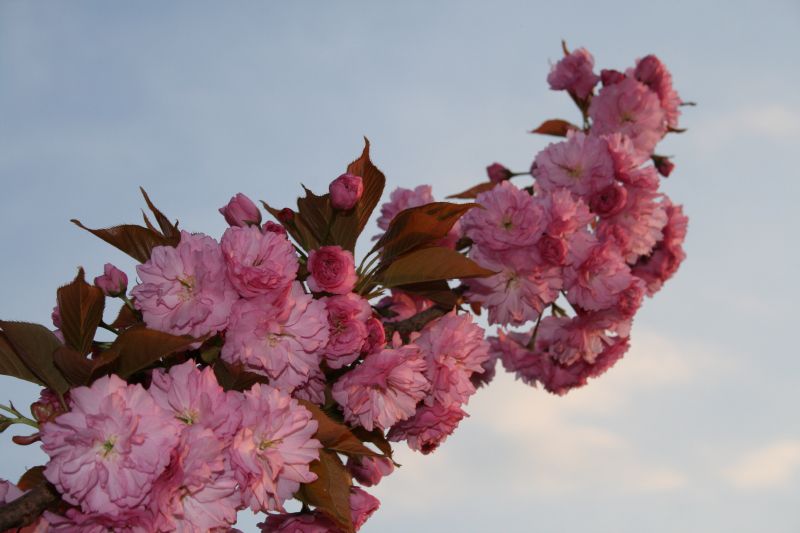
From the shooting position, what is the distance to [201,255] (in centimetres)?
207

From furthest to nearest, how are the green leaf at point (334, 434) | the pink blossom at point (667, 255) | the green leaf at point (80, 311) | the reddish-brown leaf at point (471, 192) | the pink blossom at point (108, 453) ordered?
the pink blossom at point (667, 255) → the reddish-brown leaf at point (471, 192) → the green leaf at point (334, 434) → the green leaf at point (80, 311) → the pink blossom at point (108, 453)

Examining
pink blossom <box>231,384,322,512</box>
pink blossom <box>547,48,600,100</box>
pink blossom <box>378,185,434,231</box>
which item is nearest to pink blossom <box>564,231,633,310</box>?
pink blossom <box>378,185,434,231</box>

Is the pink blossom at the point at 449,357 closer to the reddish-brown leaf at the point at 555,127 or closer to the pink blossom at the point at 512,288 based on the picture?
the pink blossom at the point at 512,288

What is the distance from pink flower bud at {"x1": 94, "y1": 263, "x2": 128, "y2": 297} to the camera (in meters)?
2.20

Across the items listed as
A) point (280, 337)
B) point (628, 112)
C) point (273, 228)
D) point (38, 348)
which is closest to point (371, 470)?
point (280, 337)

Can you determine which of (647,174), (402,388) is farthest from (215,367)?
(647,174)

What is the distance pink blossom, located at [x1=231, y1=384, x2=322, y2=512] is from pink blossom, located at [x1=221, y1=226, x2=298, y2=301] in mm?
230

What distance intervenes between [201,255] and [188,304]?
0.41ft

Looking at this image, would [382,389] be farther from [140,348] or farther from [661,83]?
[661,83]

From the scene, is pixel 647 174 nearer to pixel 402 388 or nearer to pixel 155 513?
pixel 402 388

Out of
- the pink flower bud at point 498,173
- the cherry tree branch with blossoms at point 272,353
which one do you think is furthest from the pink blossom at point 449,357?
the pink flower bud at point 498,173

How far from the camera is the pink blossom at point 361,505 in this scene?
2.40 m

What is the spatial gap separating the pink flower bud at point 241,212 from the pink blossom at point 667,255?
2.46 m

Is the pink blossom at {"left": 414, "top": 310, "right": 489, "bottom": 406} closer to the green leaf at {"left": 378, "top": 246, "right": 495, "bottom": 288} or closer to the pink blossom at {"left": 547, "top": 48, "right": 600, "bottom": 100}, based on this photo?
the green leaf at {"left": 378, "top": 246, "right": 495, "bottom": 288}
